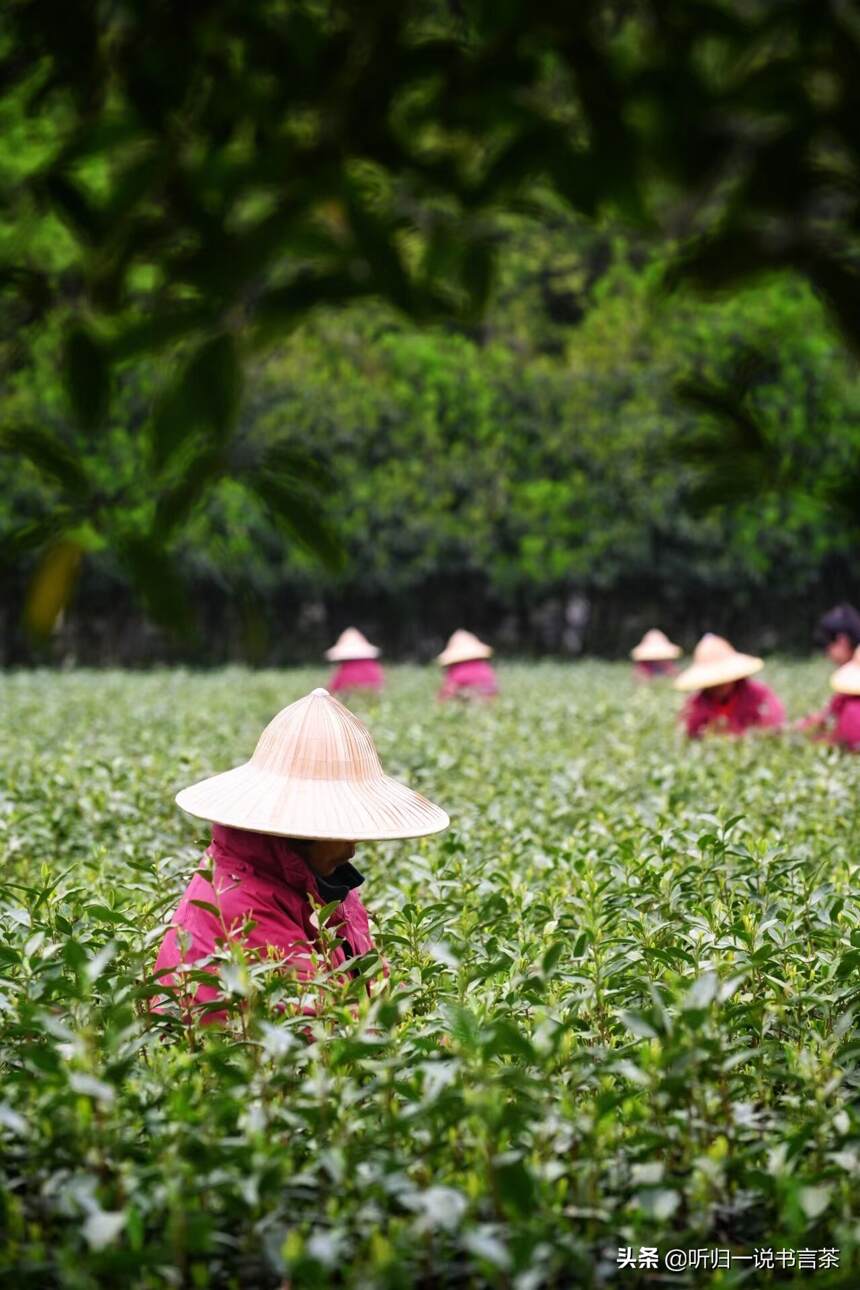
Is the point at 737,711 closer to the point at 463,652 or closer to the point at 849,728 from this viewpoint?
the point at 849,728

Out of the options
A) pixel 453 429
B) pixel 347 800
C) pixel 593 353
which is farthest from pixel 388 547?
pixel 347 800

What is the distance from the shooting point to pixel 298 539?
5.16ft

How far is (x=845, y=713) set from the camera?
773cm

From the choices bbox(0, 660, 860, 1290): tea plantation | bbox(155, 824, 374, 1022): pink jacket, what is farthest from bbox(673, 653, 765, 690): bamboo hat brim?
bbox(155, 824, 374, 1022): pink jacket

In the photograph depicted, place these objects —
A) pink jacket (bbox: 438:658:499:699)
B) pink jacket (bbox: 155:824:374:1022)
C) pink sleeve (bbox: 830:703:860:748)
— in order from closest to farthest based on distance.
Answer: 1. pink jacket (bbox: 155:824:374:1022)
2. pink sleeve (bbox: 830:703:860:748)
3. pink jacket (bbox: 438:658:499:699)

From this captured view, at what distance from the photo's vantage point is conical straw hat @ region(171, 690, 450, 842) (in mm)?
3227

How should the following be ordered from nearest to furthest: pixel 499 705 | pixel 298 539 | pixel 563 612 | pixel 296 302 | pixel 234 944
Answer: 1. pixel 296 302
2. pixel 298 539
3. pixel 234 944
4. pixel 499 705
5. pixel 563 612

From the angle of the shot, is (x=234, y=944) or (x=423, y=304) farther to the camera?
(x=234, y=944)

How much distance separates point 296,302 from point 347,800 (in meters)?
2.05

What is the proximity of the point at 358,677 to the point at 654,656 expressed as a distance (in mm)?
4340

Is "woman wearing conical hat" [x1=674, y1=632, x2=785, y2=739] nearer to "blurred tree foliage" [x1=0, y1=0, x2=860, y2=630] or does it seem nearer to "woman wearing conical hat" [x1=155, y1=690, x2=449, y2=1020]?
"woman wearing conical hat" [x1=155, y1=690, x2=449, y2=1020]

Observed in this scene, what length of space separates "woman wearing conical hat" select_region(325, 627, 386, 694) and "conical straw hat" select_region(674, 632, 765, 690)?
4.40 metres

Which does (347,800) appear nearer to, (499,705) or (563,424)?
(499,705)

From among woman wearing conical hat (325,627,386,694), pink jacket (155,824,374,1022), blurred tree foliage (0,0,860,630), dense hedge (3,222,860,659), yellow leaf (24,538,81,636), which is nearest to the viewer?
blurred tree foliage (0,0,860,630)
